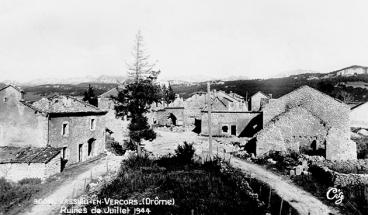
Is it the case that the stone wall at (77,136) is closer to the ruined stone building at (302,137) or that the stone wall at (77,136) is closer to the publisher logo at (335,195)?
the ruined stone building at (302,137)

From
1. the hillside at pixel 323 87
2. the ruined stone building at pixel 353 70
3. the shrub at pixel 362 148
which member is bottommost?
the shrub at pixel 362 148

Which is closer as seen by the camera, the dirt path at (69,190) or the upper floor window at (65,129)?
the dirt path at (69,190)

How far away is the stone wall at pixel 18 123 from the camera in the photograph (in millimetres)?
25938

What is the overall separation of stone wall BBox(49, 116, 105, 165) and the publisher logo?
2147 centimetres

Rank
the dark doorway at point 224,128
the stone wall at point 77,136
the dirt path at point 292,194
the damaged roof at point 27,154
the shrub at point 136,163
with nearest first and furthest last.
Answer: the dirt path at point 292,194, the damaged roof at point 27,154, the shrub at point 136,163, the stone wall at point 77,136, the dark doorway at point 224,128

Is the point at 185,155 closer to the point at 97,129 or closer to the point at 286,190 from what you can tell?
the point at 286,190

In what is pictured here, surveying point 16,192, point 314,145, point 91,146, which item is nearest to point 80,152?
point 91,146

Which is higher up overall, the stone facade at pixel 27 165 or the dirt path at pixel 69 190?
the stone facade at pixel 27 165

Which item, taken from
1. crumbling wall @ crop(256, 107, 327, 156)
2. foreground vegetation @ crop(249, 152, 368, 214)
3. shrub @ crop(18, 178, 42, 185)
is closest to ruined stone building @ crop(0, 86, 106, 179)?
shrub @ crop(18, 178, 42, 185)

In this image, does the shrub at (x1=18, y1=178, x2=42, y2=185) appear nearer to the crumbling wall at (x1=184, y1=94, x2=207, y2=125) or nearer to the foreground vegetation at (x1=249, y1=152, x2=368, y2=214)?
the foreground vegetation at (x1=249, y1=152, x2=368, y2=214)

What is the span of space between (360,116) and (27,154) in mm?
51649

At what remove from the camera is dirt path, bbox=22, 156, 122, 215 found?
57.3 ft

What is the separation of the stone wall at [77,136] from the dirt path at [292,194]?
15147 mm

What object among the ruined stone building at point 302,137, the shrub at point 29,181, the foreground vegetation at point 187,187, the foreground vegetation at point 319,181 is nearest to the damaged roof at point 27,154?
the shrub at point 29,181
